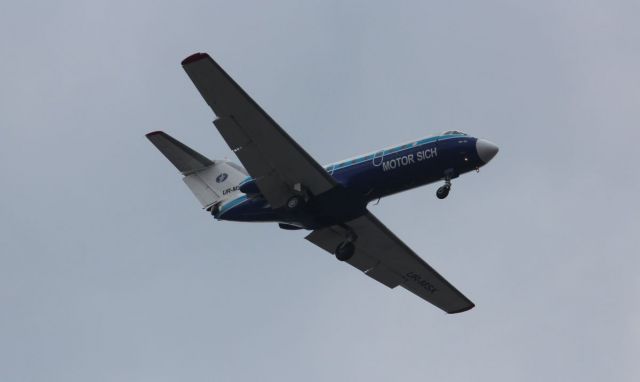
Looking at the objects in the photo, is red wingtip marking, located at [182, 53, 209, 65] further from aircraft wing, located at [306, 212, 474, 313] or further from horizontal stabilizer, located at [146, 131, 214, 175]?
aircraft wing, located at [306, 212, 474, 313]

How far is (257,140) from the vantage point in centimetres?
4944

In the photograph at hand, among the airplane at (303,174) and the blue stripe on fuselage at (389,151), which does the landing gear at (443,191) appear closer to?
the airplane at (303,174)

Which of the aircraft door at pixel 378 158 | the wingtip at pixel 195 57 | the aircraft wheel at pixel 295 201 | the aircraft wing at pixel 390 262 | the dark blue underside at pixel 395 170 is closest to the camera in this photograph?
the wingtip at pixel 195 57

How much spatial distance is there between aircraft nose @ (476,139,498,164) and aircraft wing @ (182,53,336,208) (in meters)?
6.51

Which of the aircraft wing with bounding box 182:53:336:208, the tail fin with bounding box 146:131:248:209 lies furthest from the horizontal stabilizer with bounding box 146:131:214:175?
the aircraft wing with bounding box 182:53:336:208

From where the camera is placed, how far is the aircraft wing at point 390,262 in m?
55.4

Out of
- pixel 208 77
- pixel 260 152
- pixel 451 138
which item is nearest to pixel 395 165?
Answer: pixel 451 138

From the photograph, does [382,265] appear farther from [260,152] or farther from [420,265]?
[260,152]

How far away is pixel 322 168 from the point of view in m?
50.2

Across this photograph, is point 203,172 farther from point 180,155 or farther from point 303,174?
point 303,174

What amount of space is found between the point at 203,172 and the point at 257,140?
28.0ft

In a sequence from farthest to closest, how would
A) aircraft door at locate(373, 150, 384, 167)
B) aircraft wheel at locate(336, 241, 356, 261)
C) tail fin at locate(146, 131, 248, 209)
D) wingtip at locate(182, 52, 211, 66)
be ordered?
1. tail fin at locate(146, 131, 248, 209)
2. aircraft wheel at locate(336, 241, 356, 261)
3. aircraft door at locate(373, 150, 384, 167)
4. wingtip at locate(182, 52, 211, 66)

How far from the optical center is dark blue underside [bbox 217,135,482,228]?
50.5 meters

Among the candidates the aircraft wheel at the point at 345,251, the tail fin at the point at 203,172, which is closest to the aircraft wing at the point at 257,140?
→ the aircraft wheel at the point at 345,251
